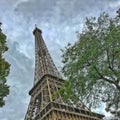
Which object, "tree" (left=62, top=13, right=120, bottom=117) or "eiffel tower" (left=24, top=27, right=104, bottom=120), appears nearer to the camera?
"tree" (left=62, top=13, right=120, bottom=117)

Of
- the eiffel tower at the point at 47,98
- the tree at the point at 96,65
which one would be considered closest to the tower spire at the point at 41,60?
the eiffel tower at the point at 47,98

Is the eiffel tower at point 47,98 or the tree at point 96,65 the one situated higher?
the eiffel tower at point 47,98

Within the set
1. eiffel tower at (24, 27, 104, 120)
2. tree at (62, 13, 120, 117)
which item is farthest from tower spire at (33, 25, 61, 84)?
tree at (62, 13, 120, 117)

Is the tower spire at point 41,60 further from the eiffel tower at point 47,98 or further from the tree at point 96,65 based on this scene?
the tree at point 96,65

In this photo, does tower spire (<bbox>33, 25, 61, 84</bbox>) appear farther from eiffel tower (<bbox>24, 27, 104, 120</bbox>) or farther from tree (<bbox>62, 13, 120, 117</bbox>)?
tree (<bbox>62, 13, 120, 117</bbox>)

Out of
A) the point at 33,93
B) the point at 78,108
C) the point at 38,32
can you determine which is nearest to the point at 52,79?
the point at 33,93

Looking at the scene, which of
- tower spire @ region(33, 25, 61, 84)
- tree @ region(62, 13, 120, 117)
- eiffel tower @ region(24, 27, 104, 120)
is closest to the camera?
tree @ region(62, 13, 120, 117)

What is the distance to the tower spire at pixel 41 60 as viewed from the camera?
73.9 meters

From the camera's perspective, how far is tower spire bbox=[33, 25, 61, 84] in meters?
73.9

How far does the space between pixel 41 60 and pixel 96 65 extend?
208ft

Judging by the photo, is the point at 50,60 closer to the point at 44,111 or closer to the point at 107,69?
the point at 44,111

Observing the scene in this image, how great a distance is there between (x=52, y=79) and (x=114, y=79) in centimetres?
5181

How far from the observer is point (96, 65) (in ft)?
59.6

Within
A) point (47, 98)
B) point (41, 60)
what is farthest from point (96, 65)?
point (41, 60)
